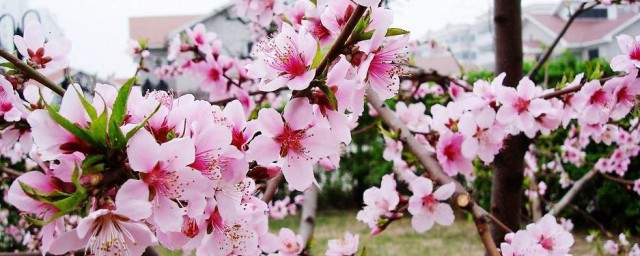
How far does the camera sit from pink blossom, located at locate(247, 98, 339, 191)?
866mm

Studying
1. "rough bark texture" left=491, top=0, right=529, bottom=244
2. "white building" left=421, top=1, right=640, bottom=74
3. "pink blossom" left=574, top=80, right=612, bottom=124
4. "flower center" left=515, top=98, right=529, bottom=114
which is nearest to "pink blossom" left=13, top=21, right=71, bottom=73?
"flower center" left=515, top=98, right=529, bottom=114

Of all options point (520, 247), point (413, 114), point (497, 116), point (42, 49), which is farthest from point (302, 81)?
point (413, 114)

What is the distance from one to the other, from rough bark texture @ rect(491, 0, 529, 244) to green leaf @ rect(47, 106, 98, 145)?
1607mm

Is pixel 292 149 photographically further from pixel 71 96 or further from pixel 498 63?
pixel 498 63

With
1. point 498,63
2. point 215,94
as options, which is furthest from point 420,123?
point 215,94

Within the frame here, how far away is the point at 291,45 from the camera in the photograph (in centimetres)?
87

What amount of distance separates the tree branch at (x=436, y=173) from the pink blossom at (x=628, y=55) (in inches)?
20.0

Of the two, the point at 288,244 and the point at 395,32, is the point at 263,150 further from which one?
the point at 288,244

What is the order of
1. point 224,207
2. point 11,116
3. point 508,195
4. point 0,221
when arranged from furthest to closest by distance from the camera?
Result: point 0,221
point 508,195
point 11,116
point 224,207

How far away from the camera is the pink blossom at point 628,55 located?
53.6 inches

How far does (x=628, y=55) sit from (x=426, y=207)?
675 mm

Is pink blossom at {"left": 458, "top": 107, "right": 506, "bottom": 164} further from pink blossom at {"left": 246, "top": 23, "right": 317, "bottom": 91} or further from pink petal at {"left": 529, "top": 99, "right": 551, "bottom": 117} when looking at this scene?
pink blossom at {"left": 246, "top": 23, "right": 317, "bottom": 91}

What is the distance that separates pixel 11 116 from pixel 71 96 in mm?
435

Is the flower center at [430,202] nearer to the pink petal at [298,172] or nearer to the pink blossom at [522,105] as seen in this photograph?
the pink blossom at [522,105]
